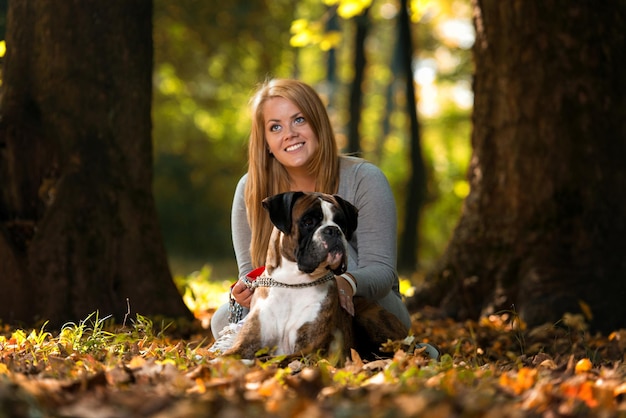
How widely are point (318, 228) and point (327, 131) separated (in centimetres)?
137

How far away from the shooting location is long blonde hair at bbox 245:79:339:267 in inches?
218

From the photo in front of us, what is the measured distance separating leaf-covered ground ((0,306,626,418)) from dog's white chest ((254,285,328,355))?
0.77ft

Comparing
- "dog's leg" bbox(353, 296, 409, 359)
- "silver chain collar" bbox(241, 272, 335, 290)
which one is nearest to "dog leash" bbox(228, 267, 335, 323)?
"silver chain collar" bbox(241, 272, 335, 290)

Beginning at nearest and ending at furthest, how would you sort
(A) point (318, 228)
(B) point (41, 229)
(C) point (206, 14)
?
(A) point (318, 228) → (B) point (41, 229) → (C) point (206, 14)

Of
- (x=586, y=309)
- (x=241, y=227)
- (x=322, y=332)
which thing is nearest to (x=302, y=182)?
(x=241, y=227)

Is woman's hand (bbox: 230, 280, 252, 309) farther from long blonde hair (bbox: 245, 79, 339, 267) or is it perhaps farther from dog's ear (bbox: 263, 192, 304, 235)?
dog's ear (bbox: 263, 192, 304, 235)

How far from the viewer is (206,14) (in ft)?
48.6

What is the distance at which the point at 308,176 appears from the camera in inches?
227

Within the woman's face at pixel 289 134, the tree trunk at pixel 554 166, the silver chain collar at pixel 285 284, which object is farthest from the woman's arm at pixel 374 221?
the tree trunk at pixel 554 166

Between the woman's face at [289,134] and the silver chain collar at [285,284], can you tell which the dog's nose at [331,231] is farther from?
the woman's face at [289,134]

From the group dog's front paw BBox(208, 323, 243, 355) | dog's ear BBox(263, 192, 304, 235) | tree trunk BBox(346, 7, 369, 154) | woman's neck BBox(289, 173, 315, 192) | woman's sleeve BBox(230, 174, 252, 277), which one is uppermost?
tree trunk BBox(346, 7, 369, 154)

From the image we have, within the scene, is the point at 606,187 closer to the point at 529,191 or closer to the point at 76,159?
the point at 529,191

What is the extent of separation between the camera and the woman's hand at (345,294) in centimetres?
486

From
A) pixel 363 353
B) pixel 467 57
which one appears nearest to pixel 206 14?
pixel 467 57
